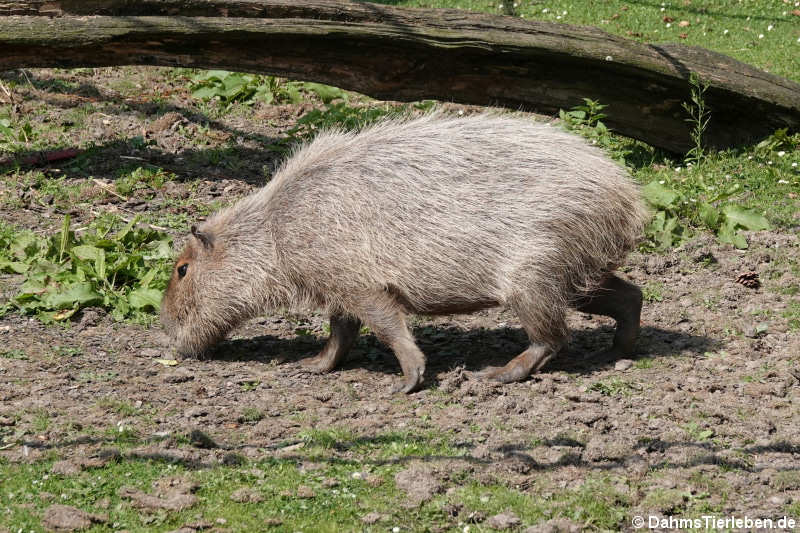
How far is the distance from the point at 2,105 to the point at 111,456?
633 centimetres

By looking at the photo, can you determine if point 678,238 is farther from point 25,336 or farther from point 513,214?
point 25,336

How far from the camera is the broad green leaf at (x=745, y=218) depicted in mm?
7062

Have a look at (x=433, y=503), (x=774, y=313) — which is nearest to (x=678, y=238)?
(x=774, y=313)

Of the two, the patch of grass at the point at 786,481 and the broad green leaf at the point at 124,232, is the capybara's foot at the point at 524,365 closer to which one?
the patch of grass at the point at 786,481

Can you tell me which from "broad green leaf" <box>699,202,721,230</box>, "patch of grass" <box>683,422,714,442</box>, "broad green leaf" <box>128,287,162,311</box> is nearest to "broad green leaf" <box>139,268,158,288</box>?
"broad green leaf" <box>128,287,162,311</box>

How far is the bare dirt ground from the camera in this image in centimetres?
414

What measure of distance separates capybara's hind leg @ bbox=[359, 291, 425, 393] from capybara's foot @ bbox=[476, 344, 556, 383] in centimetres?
41

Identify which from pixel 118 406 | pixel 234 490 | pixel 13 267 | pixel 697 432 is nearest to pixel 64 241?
pixel 13 267

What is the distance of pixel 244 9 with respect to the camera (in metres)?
8.47

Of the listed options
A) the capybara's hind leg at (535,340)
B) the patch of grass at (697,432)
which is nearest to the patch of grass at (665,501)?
the patch of grass at (697,432)

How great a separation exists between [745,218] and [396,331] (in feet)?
10.9

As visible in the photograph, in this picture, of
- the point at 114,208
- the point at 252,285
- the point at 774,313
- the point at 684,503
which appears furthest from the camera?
the point at 114,208

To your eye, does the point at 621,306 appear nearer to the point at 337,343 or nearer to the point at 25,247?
the point at 337,343

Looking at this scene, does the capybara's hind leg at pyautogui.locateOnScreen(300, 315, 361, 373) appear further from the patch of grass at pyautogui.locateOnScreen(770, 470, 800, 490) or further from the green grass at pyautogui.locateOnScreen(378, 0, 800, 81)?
the green grass at pyautogui.locateOnScreen(378, 0, 800, 81)
